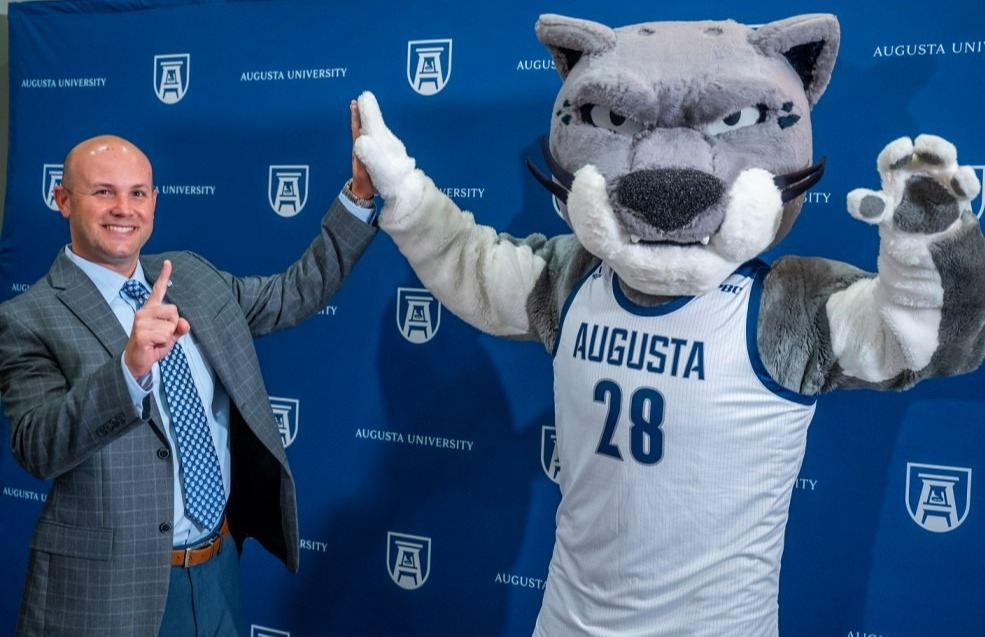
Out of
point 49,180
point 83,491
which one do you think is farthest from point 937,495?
point 49,180

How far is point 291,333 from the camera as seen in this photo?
2.91m

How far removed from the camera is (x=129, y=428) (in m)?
1.75

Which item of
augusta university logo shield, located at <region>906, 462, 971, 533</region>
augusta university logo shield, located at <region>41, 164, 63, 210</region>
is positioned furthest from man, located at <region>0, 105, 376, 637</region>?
augusta university logo shield, located at <region>906, 462, 971, 533</region>

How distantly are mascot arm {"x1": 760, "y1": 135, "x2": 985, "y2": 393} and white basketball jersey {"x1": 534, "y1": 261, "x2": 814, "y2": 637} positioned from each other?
9 centimetres

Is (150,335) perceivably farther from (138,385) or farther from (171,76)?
(171,76)

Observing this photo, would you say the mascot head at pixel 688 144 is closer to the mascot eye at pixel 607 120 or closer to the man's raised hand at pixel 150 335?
the mascot eye at pixel 607 120

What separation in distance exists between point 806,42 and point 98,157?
4.78ft

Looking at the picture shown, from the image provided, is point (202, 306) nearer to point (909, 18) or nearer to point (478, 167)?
point (478, 167)

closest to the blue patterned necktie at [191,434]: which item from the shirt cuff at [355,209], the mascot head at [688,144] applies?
the shirt cuff at [355,209]

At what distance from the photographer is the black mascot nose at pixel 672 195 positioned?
1622 mm

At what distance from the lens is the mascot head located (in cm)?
165

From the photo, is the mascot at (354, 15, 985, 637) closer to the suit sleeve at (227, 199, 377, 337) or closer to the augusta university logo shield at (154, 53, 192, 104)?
the suit sleeve at (227, 199, 377, 337)

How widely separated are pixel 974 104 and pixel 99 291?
1966 mm

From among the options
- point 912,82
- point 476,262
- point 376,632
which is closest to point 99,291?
point 476,262
